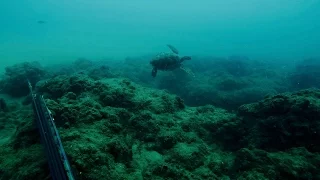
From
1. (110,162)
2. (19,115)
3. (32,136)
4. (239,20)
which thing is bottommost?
(19,115)

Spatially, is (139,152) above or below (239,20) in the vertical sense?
below

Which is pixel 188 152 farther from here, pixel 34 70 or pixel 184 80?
pixel 34 70

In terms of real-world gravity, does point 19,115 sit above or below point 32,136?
below

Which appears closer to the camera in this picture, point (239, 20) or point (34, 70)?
point (34, 70)

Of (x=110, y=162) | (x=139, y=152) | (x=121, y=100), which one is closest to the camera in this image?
(x=110, y=162)

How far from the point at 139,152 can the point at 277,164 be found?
266 cm

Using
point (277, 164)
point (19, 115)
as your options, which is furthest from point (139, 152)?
point (19, 115)

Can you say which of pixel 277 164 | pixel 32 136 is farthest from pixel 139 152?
pixel 277 164

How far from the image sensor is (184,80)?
14.5 meters

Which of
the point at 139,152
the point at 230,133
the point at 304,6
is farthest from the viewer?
the point at 304,6

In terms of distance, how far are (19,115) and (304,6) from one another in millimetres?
214432

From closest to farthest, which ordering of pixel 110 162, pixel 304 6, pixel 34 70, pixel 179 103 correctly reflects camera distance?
pixel 110 162 < pixel 179 103 < pixel 34 70 < pixel 304 6

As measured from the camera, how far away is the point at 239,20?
642ft

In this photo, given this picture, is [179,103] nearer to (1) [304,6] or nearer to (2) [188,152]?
(2) [188,152]
